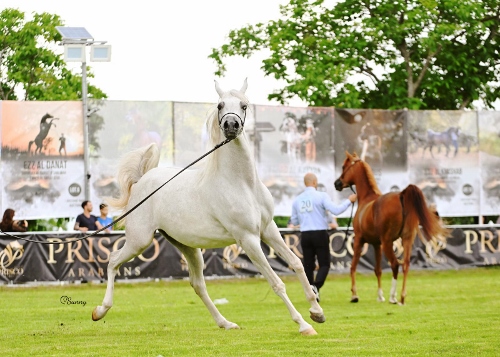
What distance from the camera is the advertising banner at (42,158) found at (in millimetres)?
21578

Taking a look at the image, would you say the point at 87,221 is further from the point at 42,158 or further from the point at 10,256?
the point at 42,158

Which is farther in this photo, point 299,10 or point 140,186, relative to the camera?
point 299,10

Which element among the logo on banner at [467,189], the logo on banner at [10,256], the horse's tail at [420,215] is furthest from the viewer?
the logo on banner at [467,189]

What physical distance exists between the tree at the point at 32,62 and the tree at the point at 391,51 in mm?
15148

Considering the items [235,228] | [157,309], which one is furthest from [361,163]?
[235,228]

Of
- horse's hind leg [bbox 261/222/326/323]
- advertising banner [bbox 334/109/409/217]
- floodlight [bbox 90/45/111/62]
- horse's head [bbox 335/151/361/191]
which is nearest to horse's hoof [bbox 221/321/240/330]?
horse's hind leg [bbox 261/222/326/323]

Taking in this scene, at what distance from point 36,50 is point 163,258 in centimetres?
2982

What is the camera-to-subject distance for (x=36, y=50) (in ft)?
158

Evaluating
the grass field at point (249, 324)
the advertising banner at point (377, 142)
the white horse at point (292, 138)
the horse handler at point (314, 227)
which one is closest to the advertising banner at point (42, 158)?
the grass field at point (249, 324)

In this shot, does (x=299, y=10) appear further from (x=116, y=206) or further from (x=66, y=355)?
(x=66, y=355)

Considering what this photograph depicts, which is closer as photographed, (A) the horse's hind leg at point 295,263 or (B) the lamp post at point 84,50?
(A) the horse's hind leg at point 295,263

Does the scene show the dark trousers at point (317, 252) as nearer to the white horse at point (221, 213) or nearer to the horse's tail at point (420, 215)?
the horse's tail at point (420, 215)

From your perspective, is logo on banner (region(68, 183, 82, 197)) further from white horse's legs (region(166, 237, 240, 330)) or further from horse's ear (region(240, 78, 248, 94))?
horse's ear (region(240, 78, 248, 94))

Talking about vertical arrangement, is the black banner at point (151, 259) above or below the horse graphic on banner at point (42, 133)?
below
